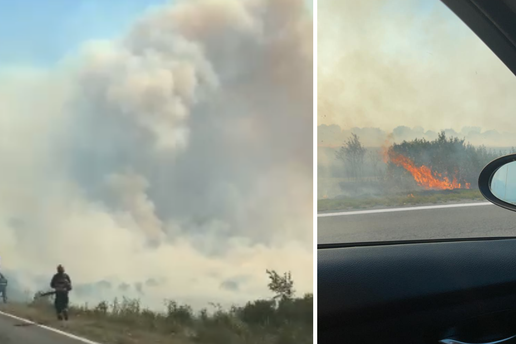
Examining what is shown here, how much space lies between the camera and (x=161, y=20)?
3.82ft

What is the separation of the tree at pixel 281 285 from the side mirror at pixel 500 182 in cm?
126

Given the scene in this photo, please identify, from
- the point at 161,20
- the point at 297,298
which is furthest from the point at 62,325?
the point at 161,20

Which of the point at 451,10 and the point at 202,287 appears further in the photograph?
the point at 451,10

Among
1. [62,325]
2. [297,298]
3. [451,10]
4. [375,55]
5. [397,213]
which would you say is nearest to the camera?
[62,325]

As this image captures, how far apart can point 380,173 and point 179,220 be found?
4.05 ft

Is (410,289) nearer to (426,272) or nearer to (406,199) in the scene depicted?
(426,272)

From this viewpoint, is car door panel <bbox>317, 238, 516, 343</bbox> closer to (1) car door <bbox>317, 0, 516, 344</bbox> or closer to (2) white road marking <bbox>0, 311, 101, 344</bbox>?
(1) car door <bbox>317, 0, 516, 344</bbox>

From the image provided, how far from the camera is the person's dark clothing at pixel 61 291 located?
1.08m

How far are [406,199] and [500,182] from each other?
42 cm

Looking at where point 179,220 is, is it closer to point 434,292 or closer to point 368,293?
point 368,293

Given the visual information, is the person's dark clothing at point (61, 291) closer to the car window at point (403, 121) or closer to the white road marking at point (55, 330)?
the white road marking at point (55, 330)

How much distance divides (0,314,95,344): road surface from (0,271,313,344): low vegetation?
2 cm

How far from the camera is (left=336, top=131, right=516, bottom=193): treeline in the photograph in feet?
6.82

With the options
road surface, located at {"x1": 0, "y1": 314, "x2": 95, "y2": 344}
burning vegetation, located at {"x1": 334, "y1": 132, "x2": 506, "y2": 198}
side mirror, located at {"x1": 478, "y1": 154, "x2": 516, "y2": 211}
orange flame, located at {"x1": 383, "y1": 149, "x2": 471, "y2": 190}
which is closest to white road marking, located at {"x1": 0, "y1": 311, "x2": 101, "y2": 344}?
road surface, located at {"x1": 0, "y1": 314, "x2": 95, "y2": 344}
